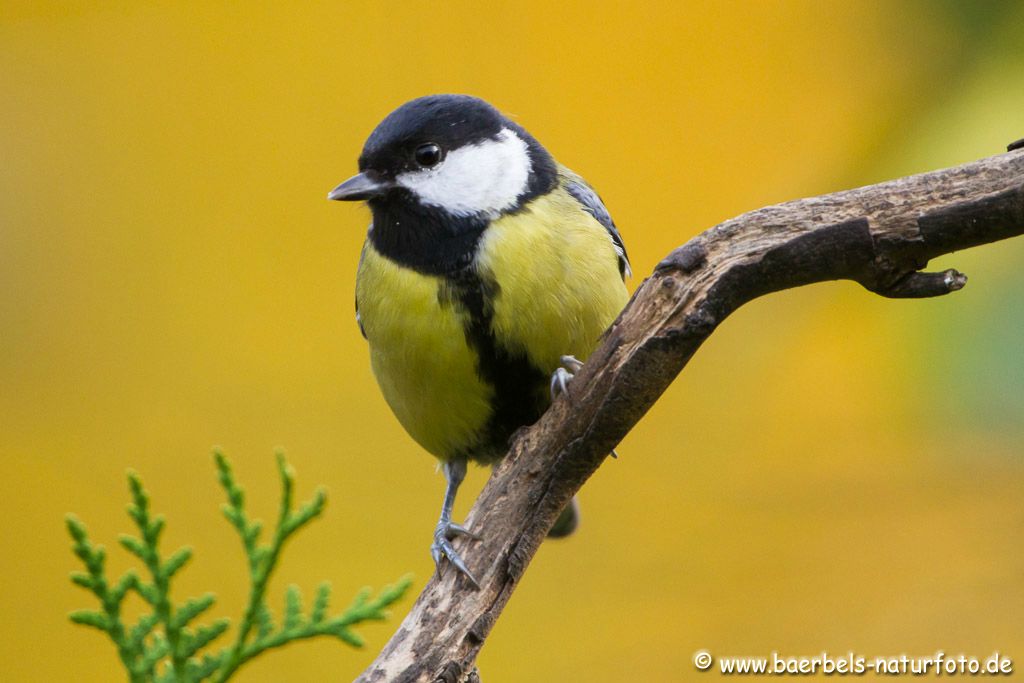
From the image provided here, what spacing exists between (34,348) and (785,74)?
7.64ft

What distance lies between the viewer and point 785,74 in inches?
124

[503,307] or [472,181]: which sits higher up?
[472,181]

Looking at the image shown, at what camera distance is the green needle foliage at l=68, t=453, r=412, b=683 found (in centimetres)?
121

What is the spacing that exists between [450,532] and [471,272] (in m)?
0.41

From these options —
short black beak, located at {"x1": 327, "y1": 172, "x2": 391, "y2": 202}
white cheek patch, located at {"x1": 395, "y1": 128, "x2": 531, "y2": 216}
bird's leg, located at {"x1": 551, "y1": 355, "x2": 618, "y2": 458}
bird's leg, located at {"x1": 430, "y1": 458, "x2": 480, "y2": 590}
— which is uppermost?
short black beak, located at {"x1": 327, "y1": 172, "x2": 391, "y2": 202}

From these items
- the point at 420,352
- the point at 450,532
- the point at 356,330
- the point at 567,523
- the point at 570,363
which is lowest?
the point at 567,523

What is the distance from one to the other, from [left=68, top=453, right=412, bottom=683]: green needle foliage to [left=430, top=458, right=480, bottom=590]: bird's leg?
201mm

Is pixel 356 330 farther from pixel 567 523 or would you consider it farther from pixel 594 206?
pixel 594 206

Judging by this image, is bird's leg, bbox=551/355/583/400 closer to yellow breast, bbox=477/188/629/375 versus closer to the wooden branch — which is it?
yellow breast, bbox=477/188/629/375

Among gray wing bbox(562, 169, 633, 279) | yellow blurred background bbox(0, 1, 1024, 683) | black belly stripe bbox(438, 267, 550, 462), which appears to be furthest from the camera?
yellow blurred background bbox(0, 1, 1024, 683)

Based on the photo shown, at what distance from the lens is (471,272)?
1735 mm

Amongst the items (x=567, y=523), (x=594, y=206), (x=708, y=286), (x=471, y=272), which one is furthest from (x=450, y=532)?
(x=567, y=523)

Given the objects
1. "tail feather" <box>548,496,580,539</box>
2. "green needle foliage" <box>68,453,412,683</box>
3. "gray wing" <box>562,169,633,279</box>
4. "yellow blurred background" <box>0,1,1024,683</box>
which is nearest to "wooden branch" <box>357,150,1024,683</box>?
"green needle foliage" <box>68,453,412,683</box>

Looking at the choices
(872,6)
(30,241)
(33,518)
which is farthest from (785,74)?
(33,518)
